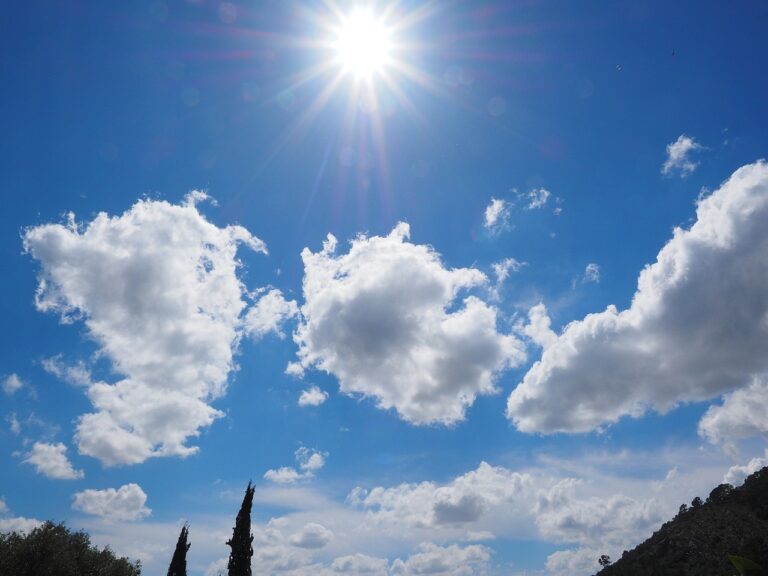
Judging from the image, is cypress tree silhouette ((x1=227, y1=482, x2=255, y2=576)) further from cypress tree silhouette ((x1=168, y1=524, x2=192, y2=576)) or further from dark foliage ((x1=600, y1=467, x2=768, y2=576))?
dark foliage ((x1=600, y1=467, x2=768, y2=576))

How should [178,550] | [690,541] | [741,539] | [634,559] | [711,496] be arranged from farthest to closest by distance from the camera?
[711,496] < [634,559] < [690,541] < [741,539] < [178,550]

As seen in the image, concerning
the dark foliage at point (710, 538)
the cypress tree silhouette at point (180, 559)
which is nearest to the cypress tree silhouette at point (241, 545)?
the cypress tree silhouette at point (180, 559)

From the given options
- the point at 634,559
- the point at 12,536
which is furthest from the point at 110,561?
the point at 634,559

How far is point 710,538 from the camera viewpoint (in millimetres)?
118688

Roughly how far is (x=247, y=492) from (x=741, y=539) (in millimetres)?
116314

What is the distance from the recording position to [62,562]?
163 ft

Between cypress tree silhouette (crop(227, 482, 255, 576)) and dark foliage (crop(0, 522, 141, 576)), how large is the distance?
15.1 metres

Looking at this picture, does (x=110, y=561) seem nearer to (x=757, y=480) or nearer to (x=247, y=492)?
(x=247, y=492)

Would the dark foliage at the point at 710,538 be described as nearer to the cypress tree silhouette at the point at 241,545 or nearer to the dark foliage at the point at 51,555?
the cypress tree silhouette at the point at 241,545

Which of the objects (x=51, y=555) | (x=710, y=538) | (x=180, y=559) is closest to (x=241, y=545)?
(x=180, y=559)

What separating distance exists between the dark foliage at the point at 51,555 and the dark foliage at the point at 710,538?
96.9 meters

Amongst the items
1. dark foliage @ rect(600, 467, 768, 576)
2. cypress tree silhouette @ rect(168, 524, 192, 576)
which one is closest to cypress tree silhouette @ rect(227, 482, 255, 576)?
cypress tree silhouette @ rect(168, 524, 192, 576)

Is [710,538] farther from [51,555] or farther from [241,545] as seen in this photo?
[51,555]

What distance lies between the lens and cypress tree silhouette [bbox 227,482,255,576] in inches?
1992
